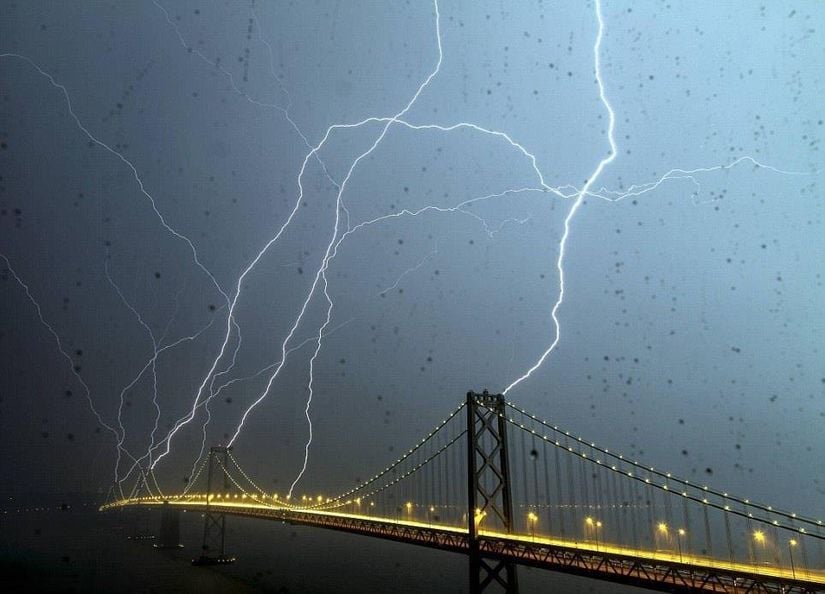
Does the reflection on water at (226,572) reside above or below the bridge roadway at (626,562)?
below

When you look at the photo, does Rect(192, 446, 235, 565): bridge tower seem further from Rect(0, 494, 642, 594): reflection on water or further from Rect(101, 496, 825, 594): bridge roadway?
Rect(101, 496, 825, 594): bridge roadway

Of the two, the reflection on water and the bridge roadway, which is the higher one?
the bridge roadway

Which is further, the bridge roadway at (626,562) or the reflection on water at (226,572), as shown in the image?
the reflection on water at (226,572)

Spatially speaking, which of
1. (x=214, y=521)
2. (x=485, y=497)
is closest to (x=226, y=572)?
(x=214, y=521)

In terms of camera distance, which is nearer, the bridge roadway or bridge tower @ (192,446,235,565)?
the bridge roadway

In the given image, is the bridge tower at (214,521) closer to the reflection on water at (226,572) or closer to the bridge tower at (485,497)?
the reflection on water at (226,572)

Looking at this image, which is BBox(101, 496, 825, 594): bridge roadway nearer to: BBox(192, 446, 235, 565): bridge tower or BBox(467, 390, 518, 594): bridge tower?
BBox(467, 390, 518, 594): bridge tower

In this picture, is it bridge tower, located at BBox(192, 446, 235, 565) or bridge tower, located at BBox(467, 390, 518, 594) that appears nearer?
bridge tower, located at BBox(467, 390, 518, 594)

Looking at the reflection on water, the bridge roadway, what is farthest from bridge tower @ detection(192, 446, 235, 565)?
the bridge roadway

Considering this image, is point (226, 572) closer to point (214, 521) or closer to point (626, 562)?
point (214, 521)

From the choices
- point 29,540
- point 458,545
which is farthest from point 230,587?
point 29,540

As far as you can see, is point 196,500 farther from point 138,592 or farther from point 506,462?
point 506,462

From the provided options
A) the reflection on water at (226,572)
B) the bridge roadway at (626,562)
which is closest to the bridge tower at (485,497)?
the bridge roadway at (626,562)
